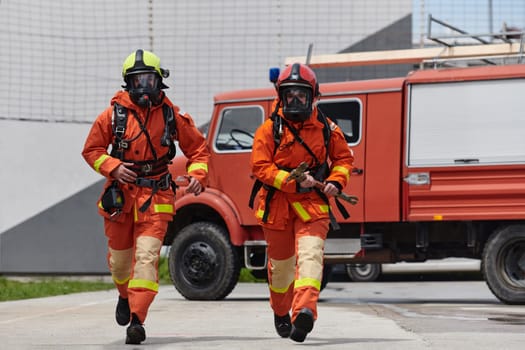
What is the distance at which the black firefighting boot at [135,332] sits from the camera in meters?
7.72

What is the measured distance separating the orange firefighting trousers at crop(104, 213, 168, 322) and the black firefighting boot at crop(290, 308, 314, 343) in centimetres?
99

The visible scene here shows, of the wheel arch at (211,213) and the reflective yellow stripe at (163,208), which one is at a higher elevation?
the reflective yellow stripe at (163,208)

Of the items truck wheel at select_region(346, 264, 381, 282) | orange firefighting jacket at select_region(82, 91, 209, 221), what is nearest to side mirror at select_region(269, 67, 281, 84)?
orange firefighting jacket at select_region(82, 91, 209, 221)

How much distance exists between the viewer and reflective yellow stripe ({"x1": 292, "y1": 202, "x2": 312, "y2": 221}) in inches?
313

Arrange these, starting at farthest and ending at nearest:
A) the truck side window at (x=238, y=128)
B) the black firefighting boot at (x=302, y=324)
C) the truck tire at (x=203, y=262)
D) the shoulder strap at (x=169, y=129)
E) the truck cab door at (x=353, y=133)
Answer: the truck side window at (x=238, y=128)
the truck tire at (x=203, y=262)
the truck cab door at (x=353, y=133)
the shoulder strap at (x=169, y=129)
the black firefighting boot at (x=302, y=324)

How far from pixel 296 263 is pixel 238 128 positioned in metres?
6.75

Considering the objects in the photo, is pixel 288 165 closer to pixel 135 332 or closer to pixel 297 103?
pixel 297 103

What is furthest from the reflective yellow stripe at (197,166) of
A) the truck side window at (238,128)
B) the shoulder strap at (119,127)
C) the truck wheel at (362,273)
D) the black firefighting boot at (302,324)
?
the truck wheel at (362,273)

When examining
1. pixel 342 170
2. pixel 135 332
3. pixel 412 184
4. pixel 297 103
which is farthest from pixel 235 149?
pixel 135 332

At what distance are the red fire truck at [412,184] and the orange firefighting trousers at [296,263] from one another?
5138 mm

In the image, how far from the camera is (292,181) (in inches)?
310

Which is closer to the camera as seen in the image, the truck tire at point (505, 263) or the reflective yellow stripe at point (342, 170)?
the reflective yellow stripe at point (342, 170)

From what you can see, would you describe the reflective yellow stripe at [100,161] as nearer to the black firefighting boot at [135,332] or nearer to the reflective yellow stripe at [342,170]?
the black firefighting boot at [135,332]

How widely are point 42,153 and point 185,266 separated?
5.56 metres
